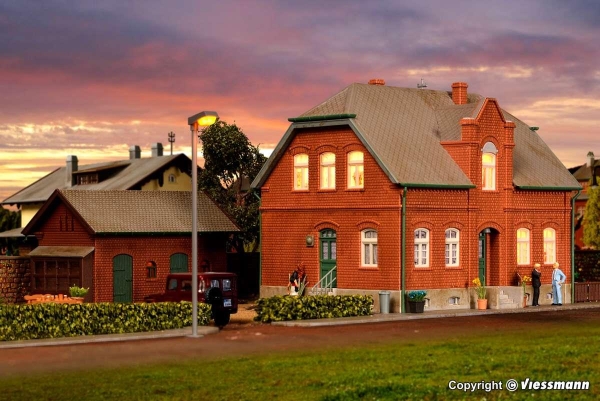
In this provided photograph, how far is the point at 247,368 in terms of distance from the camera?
25.0 m

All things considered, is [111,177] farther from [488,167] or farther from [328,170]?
[488,167]

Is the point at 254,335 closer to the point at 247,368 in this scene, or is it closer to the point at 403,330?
the point at 403,330

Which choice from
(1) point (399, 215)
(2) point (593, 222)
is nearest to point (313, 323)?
(1) point (399, 215)

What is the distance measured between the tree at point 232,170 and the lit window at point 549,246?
1561cm

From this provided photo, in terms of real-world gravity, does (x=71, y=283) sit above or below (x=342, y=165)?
below

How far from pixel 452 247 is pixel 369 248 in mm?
3603

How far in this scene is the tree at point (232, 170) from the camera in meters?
58.7

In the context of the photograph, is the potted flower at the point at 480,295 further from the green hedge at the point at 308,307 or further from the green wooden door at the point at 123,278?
the green wooden door at the point at 123,278

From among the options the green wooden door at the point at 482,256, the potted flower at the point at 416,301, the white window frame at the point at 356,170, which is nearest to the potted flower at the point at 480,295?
the green wooden door at the point at 482,256

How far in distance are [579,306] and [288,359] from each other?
24.2m

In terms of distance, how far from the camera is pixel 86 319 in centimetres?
3381

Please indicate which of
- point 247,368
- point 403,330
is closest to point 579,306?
point 403,330

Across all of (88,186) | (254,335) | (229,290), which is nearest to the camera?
(254,335)

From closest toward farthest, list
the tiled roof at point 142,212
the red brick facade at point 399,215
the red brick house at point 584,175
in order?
the red brick facade at point 399,215 → the tiled roof at point 142,212 → the red brick house at point 584,175
